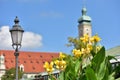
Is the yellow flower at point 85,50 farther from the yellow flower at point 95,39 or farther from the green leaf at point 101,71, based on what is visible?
the green leaf at point 101,71

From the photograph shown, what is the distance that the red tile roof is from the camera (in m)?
128

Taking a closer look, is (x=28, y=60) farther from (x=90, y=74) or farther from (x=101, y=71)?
(x=90, y=74)

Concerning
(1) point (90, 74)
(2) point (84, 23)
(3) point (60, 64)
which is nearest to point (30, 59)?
(2) point (84, 23)

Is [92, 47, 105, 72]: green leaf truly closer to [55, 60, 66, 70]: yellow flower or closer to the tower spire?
[55, 60, 66, 70]: yellow flower

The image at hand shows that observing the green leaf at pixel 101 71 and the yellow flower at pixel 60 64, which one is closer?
the green leaf at pixel 101 71

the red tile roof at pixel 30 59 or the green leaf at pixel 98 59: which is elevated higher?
the red tile roof at pixel 30 59

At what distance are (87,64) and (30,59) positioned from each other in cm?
12680

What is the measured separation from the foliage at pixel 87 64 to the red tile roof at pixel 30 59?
4759 inches

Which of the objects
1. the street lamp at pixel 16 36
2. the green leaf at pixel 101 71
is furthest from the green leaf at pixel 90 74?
the street lamp at pixel 16 36

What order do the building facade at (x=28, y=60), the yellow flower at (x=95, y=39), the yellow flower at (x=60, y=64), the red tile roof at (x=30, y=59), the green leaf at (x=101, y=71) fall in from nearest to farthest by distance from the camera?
the green leaf at (x=101, y=71) < the yellow flower at (x=95, y=39) < the yellow flower at (x=60, y=64) < the building facade at (x=28, y=60) < the red tile roof at (x=30, y=59)

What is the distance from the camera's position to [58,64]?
5.66 metres

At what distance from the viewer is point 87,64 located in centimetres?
546

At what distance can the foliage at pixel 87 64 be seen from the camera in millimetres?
4922

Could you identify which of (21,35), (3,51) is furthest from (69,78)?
(3,51)
